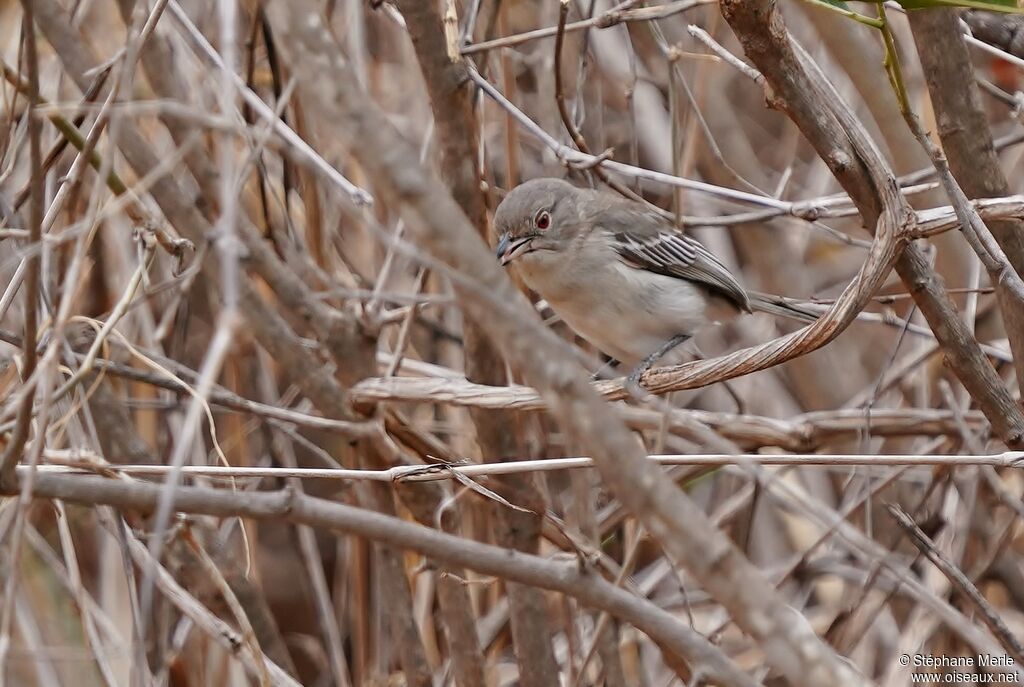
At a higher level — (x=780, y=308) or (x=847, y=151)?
(x=847, y=151)

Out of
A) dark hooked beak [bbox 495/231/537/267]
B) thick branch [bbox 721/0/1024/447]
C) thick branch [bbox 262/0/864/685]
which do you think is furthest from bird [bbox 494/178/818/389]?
thick branch [bbox 262/0/864/685]

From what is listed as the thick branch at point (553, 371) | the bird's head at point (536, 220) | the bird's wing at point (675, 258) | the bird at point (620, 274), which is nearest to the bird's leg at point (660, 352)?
the bird at point (620, 274)

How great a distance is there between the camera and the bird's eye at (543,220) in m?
3.86

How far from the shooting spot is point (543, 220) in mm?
3908

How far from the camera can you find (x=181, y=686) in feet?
12.9

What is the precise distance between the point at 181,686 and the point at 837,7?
10.2 ft

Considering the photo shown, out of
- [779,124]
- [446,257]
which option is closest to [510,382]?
[446,257]

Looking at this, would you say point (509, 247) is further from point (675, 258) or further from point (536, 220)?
point (675, 258)

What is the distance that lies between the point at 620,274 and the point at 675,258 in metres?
0.22

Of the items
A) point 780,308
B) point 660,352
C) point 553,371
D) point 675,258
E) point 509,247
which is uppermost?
point 509,247

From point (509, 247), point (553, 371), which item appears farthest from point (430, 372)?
point (553, 371)

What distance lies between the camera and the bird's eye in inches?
152

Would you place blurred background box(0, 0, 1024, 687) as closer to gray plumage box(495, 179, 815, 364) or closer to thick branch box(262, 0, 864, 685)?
gray plumage box(495, 179, 815, 364)

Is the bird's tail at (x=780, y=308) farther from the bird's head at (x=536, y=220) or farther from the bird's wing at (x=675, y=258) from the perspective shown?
the bird's head at (x=536, y=220)
